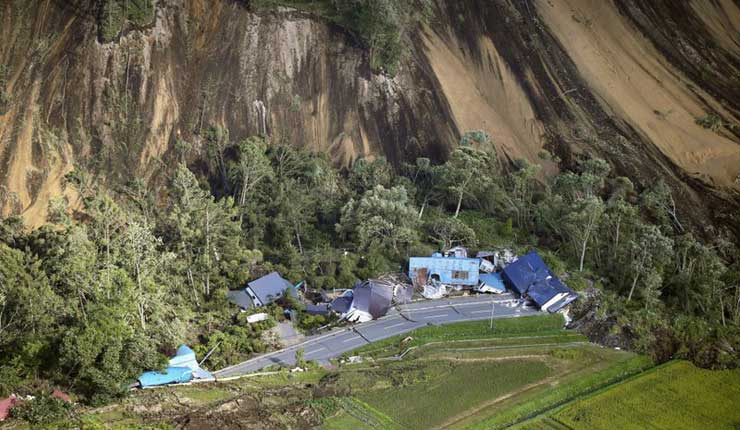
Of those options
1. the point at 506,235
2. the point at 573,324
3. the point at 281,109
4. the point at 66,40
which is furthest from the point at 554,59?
the point at 66,40

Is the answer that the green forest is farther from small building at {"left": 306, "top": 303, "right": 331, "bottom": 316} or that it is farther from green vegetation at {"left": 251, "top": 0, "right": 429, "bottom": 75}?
green vegetation at {"left": 251, "top": 0, "right": 429, "bottom": 75}

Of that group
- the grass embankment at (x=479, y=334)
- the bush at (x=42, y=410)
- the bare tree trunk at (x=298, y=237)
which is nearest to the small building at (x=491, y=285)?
the grass embankment at (x=479, y=334)

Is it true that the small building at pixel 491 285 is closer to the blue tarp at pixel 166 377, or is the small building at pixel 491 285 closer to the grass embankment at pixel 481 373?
the grass embankment at pixel 481 373

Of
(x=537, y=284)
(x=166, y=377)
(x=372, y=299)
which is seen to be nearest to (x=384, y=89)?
(x=537, y=284)

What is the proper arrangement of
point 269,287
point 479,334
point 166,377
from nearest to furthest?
point 166,377
point 479,334
point 269,287

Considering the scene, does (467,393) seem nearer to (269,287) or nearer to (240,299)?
(269,287)

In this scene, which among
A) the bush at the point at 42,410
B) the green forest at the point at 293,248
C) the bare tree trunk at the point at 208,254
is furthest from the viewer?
the bare tree trunk at the point at 208,254
